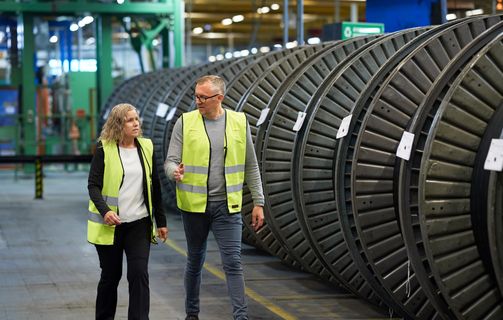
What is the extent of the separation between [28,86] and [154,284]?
55.8 feet

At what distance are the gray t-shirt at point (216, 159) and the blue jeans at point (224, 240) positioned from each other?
111mm

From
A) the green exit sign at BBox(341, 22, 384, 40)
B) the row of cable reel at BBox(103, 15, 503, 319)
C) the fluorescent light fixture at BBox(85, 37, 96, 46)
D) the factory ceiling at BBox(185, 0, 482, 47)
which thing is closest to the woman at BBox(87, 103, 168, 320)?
the row of cable reel at BBox(103, 15, 503, 319)

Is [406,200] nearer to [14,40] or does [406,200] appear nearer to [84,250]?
[84,250]

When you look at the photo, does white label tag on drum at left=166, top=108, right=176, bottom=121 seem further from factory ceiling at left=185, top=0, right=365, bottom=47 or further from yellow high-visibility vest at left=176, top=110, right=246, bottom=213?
factory ceiling at left=185, top=0, right=365, bottom=47

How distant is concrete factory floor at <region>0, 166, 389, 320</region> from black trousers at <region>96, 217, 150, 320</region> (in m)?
1.13

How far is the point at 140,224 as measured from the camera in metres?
7.05

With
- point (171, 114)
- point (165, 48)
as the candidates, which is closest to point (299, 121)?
point (171, 114)

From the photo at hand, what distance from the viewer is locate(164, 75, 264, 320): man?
7352 mm

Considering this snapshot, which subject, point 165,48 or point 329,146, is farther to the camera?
point 165,48

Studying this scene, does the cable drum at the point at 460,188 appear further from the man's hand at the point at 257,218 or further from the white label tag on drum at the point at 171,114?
the white label tag on drum at the point at 171,114

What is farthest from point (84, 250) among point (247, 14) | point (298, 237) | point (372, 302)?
point (247, 14)

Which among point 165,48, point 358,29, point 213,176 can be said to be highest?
point 165,48

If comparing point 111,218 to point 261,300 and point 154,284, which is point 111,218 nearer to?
point 261,300

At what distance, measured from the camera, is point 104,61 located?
26562 mm
